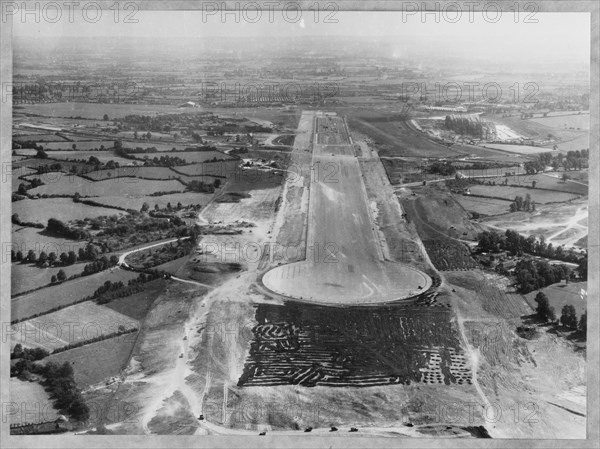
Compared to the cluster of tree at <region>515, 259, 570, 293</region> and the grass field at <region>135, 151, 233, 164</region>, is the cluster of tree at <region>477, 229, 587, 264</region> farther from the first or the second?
the grass field at <region>135, 151, 233, 164</region>

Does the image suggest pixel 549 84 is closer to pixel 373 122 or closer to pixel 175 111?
pixel 373 122

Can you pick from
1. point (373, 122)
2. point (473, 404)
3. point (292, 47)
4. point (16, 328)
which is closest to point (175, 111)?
point (292, 47)

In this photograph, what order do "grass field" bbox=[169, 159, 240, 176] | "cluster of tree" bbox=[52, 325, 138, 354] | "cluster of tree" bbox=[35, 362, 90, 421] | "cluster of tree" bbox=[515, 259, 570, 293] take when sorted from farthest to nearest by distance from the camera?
1. "grass field" bbox=[169, 159, 240, 176]
2. "cluster of tree" bbox=[515, 259, 570, 293]
3. "cluster of tree" bbox=[52, 325, 138, 354]
4. "cluster of tree" bbox=[35, 362, 90, 421]

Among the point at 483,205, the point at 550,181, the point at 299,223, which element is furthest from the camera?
the point at 483,205

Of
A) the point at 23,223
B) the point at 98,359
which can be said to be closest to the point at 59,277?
the point at 23,223

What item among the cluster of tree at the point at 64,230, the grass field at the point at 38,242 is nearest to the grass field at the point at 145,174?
the cluster of tree at the point at 64,230

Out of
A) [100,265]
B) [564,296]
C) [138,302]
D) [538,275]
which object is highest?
[100,265]

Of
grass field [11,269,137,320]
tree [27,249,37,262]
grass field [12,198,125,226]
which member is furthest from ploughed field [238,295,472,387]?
tree [27,249,37,262]

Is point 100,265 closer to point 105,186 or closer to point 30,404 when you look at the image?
point 105,186
